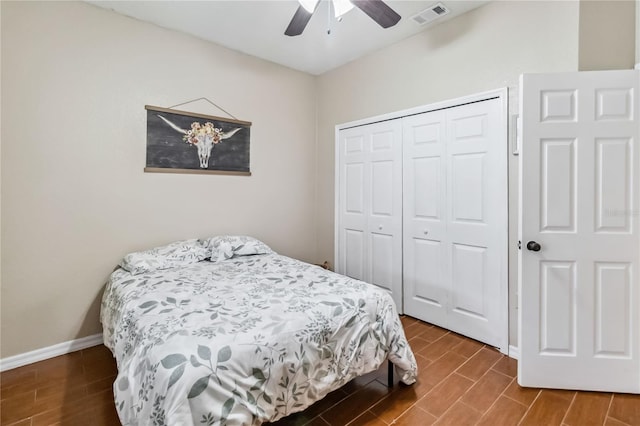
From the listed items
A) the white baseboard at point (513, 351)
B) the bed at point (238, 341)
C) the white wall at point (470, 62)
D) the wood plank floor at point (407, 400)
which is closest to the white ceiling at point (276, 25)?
the white wall at point (470, 62)

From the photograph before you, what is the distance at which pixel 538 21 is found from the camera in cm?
218

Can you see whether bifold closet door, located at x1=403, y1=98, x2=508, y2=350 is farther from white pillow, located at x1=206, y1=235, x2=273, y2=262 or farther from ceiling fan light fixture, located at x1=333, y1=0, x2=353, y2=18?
white pillow, located at x1=206, y1=235, x2=273, y2=262

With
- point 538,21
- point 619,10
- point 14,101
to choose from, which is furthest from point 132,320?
point 619,10

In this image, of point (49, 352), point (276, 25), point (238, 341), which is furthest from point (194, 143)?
point (238, 341)

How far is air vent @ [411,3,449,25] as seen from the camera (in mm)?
2502

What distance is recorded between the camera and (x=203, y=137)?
10.1ft

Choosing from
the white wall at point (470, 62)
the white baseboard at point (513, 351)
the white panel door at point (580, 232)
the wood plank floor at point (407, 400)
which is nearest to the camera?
the wood plank floor at point (407, 400)

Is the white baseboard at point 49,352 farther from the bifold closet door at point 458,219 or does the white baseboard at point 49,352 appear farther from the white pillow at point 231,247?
the bifold closet door at point 458,219

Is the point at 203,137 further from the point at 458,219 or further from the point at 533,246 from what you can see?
the point at 533,246

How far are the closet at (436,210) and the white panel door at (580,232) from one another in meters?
0.41

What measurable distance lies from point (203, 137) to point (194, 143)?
113mm

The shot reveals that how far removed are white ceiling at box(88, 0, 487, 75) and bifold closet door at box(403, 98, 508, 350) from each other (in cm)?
86

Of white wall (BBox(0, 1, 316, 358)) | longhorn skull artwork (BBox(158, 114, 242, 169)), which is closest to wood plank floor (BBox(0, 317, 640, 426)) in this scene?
white wall (BBox(0, 1, 316, 358))

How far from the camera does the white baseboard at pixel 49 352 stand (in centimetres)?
221
